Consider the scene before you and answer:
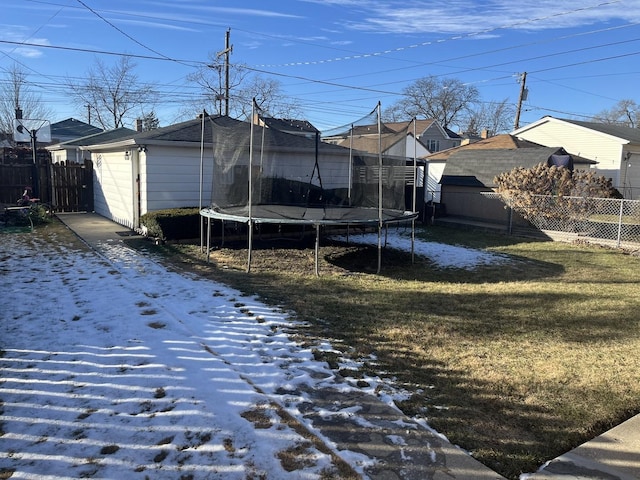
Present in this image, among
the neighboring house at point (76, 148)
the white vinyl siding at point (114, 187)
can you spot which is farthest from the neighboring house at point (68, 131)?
the white vinyl siding at point (114, 187)

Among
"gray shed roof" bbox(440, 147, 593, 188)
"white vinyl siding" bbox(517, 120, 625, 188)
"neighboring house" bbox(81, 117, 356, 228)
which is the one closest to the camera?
"neighboring house" bbox(81, 117, 356, 228)

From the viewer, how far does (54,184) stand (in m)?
15.1

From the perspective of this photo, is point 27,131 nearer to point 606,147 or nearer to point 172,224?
point 172,224

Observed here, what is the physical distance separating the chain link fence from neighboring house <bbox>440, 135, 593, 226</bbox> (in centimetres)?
106

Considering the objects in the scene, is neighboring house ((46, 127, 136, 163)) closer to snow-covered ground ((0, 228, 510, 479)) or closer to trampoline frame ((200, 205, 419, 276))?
trampoline frame ((200, 205, 419, 276))

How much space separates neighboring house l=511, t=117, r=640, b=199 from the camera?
22359 mm

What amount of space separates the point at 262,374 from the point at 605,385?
2.71 m

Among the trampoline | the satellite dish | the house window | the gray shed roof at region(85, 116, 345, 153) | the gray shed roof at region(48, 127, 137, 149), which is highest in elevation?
the house window

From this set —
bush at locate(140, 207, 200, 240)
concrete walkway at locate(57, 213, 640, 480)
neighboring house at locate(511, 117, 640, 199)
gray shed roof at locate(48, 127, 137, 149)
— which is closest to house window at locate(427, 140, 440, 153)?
neighboring house at locate(511, 117, 640, 199)

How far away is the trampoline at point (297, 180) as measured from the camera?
802 cm

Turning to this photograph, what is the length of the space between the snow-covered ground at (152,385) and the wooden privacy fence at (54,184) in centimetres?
1046

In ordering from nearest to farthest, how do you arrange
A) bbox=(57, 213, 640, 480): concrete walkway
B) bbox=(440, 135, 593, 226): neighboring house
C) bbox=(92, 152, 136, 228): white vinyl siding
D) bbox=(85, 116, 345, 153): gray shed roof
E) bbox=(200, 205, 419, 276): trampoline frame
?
bbox=(57, 213, 640, 480): concrete walkway
bbox=(200, 205, 419, 276): trampoline frame
bbox=(85, 116, 345, 153): gray shed roof
bbox=(92, 152, 136, 228): white vinyl siding
bbox=(440, 135, 593, 226): neighboring house

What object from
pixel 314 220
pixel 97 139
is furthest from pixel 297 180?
pixel 97 139

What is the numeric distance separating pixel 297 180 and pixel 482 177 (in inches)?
365
